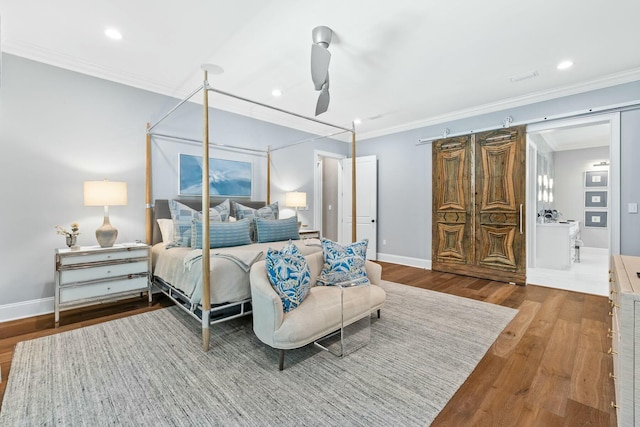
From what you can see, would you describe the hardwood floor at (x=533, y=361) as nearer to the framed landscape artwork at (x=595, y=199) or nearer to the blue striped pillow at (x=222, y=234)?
the blue striped pillow at (x=222, y=234)

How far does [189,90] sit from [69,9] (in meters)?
1.54

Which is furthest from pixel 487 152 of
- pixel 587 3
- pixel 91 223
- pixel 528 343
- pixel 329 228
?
pixel 91 223

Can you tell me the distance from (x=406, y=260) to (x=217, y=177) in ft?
12.3

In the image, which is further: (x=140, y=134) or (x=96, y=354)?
(x=140, y=134)

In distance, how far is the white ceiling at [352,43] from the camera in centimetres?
227

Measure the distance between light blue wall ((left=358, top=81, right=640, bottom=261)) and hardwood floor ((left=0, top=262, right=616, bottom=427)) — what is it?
131cm

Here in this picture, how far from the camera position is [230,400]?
1722 mm

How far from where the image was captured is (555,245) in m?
5.29

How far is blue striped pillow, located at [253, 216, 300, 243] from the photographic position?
12.1 feet

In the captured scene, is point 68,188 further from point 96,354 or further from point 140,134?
point 96,354

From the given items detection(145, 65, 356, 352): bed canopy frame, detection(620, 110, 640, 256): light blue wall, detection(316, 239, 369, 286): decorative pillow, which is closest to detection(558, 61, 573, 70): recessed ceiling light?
detection(620, 110, 640, 256): light blue wall

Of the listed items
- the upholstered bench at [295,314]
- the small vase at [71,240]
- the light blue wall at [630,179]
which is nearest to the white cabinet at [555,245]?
the light blue wall at [630,179]

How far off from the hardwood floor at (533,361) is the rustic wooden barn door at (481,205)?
0.78 m

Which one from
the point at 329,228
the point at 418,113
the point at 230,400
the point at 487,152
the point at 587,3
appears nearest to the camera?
the point at 230,400
